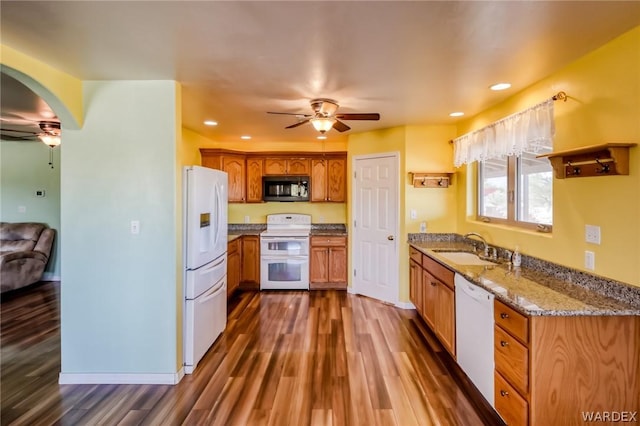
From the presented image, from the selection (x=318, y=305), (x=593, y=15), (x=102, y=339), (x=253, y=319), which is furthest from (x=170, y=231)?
(x=593, y=15)

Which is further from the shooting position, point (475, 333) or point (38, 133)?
point (38, 133)

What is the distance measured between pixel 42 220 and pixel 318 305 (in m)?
5.07

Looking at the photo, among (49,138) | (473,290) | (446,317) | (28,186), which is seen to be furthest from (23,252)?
(473,290)

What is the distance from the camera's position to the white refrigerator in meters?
2.81

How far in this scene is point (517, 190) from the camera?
3104mm

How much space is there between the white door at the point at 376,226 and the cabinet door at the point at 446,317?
1249 mm

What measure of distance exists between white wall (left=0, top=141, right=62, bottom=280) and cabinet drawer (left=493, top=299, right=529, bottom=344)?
6.65 m

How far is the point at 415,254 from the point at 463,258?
28.7 inches

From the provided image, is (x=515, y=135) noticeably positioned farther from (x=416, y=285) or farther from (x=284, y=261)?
(x=284, y=261)

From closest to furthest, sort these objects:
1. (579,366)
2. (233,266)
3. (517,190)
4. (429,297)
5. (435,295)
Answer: (579,366), (517,190), (435,295), (429,297), (233,266)

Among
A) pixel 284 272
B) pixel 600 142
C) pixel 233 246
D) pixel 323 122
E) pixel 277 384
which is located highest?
pixel 323 122

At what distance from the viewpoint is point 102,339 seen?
264cm

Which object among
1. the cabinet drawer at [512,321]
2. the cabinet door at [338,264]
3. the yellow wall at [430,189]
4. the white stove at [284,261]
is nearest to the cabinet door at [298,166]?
the white stove at [284,261]

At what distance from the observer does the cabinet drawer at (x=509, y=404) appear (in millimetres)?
1803
